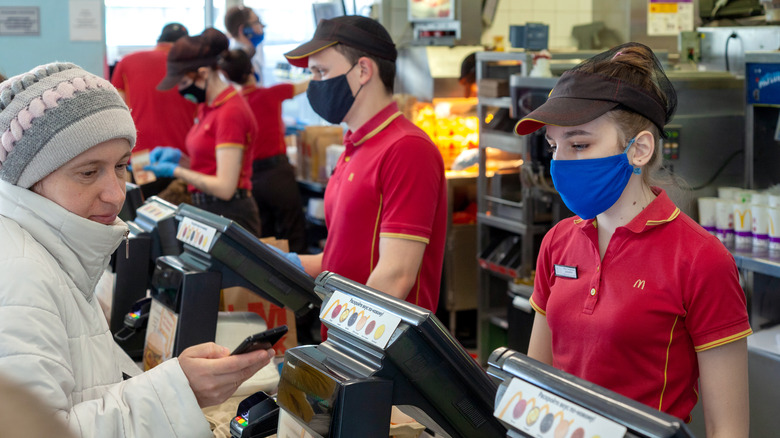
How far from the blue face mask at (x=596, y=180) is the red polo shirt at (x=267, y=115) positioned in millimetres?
4120

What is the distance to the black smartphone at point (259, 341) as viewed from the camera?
1581 millimetres

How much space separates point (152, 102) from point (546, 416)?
4.62 metres

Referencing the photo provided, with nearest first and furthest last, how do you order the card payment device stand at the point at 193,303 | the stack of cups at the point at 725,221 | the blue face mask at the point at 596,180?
the blue face mask at the point at 596,180
the card payment device stand at the point at 193,303
the stack of cups at the point at 725,221

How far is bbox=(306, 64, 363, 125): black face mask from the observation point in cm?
258

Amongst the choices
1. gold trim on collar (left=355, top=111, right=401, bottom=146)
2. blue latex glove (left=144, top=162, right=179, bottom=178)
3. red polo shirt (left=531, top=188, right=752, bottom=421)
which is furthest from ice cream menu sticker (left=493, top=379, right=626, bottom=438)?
blue latex glove (left=144, top=162, right=179, bottom=178)

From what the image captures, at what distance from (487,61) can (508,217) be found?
3.23 ft

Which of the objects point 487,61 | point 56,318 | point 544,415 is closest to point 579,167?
point 544,415

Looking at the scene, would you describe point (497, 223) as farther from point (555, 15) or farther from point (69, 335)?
point (69, 335)

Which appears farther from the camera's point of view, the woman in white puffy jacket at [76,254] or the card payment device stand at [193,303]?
the card payment device stand at [193,303]

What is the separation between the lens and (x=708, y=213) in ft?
11.8

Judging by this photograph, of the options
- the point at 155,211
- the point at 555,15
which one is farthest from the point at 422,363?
the point at 555,15

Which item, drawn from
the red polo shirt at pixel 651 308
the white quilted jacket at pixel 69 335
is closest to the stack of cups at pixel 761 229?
the red polo shirt at pixel 651 308

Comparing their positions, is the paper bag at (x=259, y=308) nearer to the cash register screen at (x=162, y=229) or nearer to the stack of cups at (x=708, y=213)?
the cash register screen at (x=162, y=229)

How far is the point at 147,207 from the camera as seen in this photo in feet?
9.57
